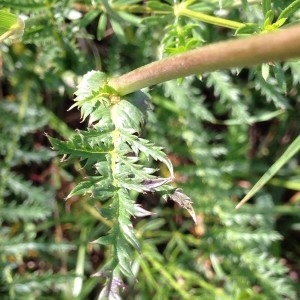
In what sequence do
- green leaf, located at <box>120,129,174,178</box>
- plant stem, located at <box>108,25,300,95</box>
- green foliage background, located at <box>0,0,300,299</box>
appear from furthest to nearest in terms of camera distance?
green foliage background, located at <box>0,0,300,299</box> → green leaf, located at <box>120,129,174,178</box> → plant stem, located at <box>108,25,300,95</box>

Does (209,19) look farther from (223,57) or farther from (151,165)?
(151,165)

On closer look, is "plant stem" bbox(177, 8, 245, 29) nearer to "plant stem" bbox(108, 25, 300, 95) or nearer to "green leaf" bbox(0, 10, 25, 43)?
"plant stem" bbox(108, 25, 300, 95)

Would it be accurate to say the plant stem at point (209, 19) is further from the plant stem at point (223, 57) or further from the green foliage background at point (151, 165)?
the plant stem at point (223, 57)

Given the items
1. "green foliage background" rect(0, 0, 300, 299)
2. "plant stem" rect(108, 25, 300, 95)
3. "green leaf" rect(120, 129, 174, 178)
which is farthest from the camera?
"green foliage background" rect(0, 0, 300, 299)

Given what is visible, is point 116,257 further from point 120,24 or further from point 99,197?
point 120,24

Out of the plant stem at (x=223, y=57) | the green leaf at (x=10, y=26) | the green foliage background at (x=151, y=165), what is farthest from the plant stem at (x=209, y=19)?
the green leaf at (x=10, y=26)

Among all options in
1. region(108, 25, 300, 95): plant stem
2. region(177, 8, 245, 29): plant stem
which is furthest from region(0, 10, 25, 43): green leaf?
region(177, 8, 245, 29): plant stem

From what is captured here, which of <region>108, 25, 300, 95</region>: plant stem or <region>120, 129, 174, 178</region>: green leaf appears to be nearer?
<region>108, 25, 300, 95</region>: plant stem

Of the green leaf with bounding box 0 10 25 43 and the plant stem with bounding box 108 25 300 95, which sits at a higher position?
the plant stem with bounding box 108 25 300 95
